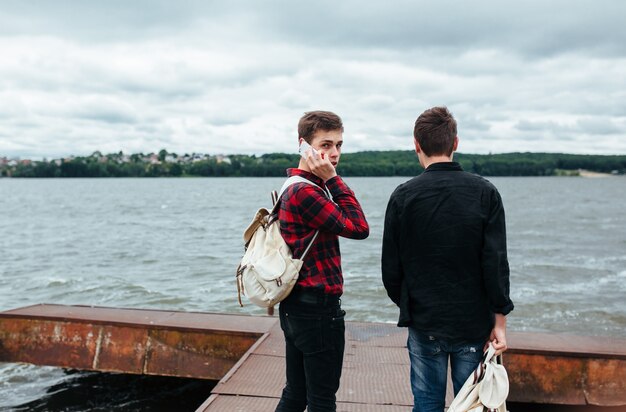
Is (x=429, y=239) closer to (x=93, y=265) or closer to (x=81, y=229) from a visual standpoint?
(x=93, y=265)

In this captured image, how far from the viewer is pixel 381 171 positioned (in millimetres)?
150125

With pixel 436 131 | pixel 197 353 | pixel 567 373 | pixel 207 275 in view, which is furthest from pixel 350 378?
pixel 207 275

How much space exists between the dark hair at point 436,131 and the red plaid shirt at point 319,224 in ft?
1.47

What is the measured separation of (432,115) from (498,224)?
60 cm

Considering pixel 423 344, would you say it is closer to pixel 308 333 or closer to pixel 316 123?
pixel 308 333

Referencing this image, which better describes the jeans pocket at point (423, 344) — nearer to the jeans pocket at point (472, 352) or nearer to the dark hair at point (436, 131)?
the jeans pocket at point (472, 352)

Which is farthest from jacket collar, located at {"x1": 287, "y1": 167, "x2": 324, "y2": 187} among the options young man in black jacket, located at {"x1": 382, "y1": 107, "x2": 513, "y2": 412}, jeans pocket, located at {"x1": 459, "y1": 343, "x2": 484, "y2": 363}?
jeans pocket, located at {"x1": 459, "y1": 343, "x2": 484, "y2": 363}

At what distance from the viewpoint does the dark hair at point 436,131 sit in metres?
2.88

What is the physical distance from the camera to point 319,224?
2920 mm

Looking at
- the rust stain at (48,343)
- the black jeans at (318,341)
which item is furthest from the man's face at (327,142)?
the rust stain at (48,343)

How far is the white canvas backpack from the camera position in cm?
294

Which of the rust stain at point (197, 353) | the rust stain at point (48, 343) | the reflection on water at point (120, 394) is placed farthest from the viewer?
the reflection on water at point (120, 394)

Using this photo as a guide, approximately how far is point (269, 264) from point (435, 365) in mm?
959

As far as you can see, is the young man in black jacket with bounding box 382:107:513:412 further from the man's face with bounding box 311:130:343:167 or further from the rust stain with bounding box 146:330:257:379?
the rust stain with bounding box 146:330:257:379
